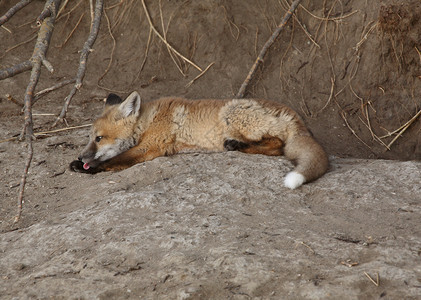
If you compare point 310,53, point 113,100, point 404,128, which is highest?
point 310,53

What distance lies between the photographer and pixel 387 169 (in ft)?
15.8

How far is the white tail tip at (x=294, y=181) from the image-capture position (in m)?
4.30

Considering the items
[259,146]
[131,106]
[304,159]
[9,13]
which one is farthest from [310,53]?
[9,13]

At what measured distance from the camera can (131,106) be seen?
566 cm

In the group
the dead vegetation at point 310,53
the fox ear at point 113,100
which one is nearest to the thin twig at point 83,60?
the fox ear at point 113,100

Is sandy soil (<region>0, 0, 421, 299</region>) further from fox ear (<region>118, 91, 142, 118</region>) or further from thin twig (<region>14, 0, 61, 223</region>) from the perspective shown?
fox ear (<region>118, 91, 142, 118</region>)

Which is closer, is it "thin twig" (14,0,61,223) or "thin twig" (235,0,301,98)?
"thin twig" (14,0,61,223)

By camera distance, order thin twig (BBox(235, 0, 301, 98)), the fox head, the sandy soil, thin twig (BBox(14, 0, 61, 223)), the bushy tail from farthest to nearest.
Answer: thin twig (BBox(235, 0, 301, 98)) → the fox head → the bushy tail → thin twig (BBox(14, 0, 61, 223)) → the sandy soil

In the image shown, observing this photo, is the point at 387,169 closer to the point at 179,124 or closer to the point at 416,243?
the point at 416,243

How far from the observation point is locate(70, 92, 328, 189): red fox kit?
5348mm

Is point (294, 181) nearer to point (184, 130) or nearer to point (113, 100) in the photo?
point (184, 130)

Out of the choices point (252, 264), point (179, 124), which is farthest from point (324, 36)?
point (252, 264)

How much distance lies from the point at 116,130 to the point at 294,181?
93.6 inches

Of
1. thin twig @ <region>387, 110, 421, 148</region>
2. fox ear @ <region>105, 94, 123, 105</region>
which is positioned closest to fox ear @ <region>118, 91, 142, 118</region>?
fox ear @ <region>105, 94, 123, 105</region>
